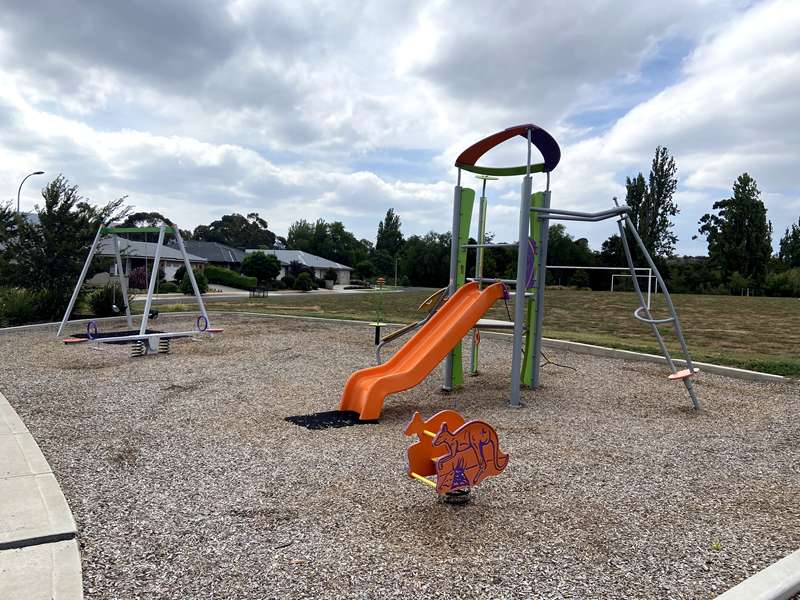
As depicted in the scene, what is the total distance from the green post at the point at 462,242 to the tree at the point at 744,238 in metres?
52.5

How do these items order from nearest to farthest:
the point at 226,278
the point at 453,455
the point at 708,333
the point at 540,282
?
the point at 453,455, the point at 540,282, the point at 708,333, the point at 226,278

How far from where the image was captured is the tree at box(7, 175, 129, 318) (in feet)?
48.2

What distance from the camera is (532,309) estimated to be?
Answer: 7543 mm

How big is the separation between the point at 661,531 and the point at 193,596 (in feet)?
8.61

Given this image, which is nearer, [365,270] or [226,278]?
[226,278]

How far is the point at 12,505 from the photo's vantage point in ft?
11.2

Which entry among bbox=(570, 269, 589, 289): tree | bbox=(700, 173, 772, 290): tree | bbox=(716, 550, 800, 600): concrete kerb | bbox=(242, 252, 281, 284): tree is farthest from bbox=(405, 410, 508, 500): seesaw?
bbox=(700, 173, 772, 290): tree

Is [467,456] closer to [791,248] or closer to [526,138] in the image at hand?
[526,138]

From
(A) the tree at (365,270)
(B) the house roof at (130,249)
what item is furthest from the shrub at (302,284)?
(A) the tree at (365,270)

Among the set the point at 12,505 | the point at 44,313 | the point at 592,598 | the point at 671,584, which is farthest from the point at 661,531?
the point at 44,313

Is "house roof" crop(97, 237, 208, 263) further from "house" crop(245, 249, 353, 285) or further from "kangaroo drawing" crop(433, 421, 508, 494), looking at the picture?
"house" crop(245, 249, 353, 285)

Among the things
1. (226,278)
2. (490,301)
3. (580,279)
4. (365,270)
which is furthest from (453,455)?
(365,270)

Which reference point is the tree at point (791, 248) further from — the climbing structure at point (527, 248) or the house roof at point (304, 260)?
Answer: the climbing structure at point (527, 248)

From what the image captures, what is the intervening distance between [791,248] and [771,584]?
79582 mm
